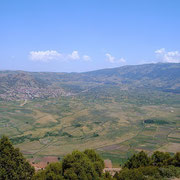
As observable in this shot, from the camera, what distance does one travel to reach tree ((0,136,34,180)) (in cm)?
2739

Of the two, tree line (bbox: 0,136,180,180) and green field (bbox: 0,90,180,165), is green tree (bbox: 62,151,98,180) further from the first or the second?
green field (bbox: 0,90,180,165)

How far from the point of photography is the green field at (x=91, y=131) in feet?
211

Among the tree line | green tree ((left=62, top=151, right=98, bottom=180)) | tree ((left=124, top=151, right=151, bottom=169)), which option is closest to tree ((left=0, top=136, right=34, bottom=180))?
the tree line

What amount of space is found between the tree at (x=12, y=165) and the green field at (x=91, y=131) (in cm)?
3005

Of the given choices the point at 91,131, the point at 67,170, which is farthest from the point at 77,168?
the point at 91,131

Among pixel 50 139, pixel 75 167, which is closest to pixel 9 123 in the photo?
pixel 50 139

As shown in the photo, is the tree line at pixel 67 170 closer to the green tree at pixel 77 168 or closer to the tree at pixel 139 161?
the green tree at pixel 77 168

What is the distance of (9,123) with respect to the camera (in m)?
92.1

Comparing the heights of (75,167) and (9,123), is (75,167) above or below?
above

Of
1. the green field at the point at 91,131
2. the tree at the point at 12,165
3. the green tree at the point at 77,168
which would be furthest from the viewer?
the green field at the point at 91,131

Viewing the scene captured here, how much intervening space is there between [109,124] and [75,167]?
6861cm

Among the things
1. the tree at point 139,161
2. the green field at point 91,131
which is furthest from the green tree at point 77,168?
the green field at point 91,131

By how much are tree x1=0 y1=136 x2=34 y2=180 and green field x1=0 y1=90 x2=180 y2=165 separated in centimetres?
3005

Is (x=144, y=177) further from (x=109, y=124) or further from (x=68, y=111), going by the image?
(x=68, y=111)
